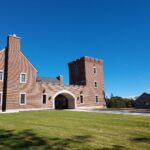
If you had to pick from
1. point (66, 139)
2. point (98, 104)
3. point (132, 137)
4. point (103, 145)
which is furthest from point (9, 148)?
point (98, 104)

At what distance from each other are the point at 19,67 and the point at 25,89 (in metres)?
3.52

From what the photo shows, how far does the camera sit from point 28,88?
101 ft

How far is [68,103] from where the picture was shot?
40031mm

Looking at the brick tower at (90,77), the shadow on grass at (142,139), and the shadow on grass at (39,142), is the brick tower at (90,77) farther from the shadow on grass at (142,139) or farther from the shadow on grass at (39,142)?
the shadow on grass at (39,142)

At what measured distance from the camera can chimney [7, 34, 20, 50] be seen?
98.0 ft

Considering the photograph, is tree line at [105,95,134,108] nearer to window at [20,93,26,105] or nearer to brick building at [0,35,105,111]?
brick building at [0,35,105,111]

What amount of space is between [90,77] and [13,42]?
1793cm

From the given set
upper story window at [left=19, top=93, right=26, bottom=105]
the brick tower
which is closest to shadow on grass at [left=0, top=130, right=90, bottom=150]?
upper story window at [left=19, top=93, right=26, bottom=105]

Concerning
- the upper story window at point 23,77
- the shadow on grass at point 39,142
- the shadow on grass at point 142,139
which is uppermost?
the upper story window at point 23,77

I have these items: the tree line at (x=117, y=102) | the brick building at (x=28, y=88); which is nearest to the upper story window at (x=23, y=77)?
the brick building at (x=28, y=88)

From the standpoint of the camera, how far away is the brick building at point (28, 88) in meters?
28.8

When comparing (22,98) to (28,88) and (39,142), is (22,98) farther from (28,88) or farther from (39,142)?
(39,142)

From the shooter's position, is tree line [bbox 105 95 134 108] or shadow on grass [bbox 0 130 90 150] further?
tree line [bbox 105 95 134 108]

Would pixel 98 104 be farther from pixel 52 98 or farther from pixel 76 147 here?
pixel 76 147
